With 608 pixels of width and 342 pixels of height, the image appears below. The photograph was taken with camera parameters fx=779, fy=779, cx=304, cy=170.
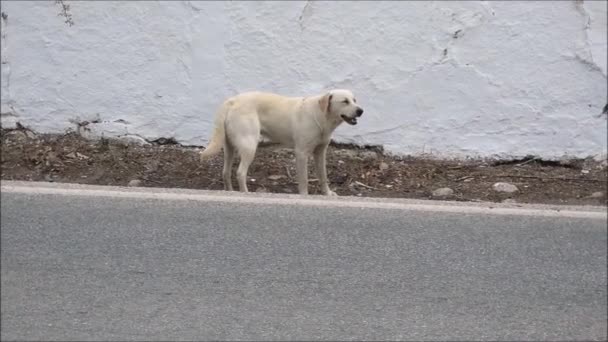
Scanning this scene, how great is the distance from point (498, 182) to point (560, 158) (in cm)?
90

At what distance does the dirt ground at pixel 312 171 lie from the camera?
6.57m

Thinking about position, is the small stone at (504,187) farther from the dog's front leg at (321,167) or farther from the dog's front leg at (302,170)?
the dog's front leg at (302,170)

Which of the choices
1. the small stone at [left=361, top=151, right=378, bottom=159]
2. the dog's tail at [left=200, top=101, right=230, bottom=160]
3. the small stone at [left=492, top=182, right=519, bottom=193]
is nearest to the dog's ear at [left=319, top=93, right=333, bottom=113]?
the dog's tail at [left=200, top=101, right=230, bottom=160]

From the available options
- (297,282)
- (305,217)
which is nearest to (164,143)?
(305,217)

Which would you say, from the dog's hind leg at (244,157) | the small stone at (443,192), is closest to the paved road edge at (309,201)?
the dog's hind leg at (244,157)

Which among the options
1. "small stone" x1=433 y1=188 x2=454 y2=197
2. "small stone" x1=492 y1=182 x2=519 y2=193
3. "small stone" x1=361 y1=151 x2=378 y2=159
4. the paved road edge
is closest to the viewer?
the paved road edge

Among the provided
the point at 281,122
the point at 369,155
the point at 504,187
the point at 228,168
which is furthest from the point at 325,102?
the point at 504,187

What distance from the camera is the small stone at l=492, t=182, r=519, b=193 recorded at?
257 inches

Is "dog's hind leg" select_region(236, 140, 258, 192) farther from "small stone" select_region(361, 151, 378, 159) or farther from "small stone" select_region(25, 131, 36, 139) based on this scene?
"small stone" select_region(25, 131, 36, 139)

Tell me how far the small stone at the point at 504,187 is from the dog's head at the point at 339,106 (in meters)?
1.39

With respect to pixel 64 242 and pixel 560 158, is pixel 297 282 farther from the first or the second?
pixel 560 158

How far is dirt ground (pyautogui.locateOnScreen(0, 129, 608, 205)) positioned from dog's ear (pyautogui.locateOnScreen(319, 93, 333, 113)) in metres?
0.79

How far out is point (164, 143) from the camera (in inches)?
297

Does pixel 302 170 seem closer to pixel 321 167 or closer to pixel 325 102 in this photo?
pixel 321 167
